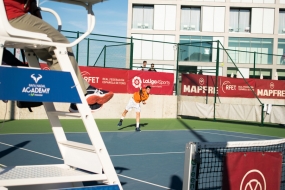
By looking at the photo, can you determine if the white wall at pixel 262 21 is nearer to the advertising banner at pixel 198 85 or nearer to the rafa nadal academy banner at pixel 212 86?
the rafa nadal academy banner at pixel 212 86

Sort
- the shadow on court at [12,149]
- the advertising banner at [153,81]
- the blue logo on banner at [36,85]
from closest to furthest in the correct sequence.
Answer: the blue logo on banner at [36,85] → the shadow on court at [12,149] → the advertising banner at [153,81]

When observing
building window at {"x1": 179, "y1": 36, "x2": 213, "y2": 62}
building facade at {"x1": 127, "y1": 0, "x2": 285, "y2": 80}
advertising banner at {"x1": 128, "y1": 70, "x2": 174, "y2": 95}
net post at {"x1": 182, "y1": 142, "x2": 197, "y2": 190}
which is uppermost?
building facade at {"x1": 127, "y1": 0, "x2": 285, "y2": 80}

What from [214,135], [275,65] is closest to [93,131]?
[214,135]

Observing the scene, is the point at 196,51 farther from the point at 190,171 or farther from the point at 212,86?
the point at 190,171

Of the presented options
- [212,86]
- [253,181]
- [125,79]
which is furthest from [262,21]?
[253,181]

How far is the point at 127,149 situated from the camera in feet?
36.0

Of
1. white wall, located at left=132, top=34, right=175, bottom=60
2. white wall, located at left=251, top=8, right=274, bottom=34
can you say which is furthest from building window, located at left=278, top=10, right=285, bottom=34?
white wall, located at left=132, top=34, right=175, bottom=60

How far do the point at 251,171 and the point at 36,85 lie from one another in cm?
223

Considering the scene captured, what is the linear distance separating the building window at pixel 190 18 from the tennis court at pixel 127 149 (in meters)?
30.7

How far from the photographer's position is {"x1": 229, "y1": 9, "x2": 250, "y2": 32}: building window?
4639 centimetres

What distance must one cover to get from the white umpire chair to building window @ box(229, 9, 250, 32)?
44.0 metres

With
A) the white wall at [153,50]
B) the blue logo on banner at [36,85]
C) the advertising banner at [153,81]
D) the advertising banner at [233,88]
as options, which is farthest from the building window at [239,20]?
the blue logo on banner at [36,85]

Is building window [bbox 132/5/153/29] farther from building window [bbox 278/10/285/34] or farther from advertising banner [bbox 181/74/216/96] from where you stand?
advertising banner [bbox 181/74/216/96]

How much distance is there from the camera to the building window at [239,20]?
46.4 metres
